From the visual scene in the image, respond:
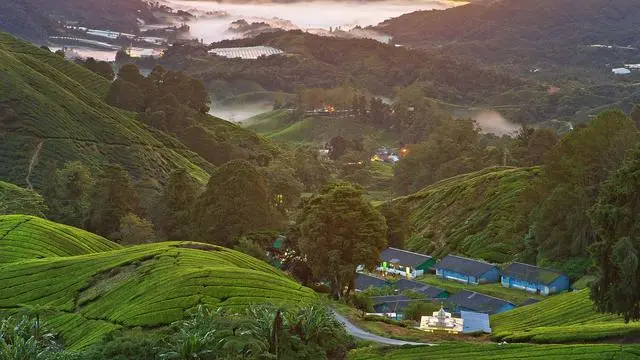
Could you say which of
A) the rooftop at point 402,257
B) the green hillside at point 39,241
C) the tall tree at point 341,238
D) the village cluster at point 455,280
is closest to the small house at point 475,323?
the village cluster at point 455,280

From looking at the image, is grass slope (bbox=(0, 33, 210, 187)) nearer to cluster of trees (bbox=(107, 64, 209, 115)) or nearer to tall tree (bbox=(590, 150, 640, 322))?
cluster of trees (bbox=(107, 64, 209, 115))

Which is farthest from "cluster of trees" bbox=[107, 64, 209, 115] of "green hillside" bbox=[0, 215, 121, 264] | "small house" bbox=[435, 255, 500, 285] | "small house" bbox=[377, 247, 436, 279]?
"green hillside" bbox=[0, 215, 121, 264]

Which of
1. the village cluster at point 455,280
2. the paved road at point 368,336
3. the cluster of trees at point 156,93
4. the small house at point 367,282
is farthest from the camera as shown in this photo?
the cluster of trees at point 156,93

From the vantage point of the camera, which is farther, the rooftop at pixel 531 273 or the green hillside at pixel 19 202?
the green hillside at pixel 19 202

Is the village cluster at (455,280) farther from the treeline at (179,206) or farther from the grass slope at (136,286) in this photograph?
→ the treeline at (179,206)

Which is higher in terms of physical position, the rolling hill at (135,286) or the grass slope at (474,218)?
the rolling hill at (135,286)
